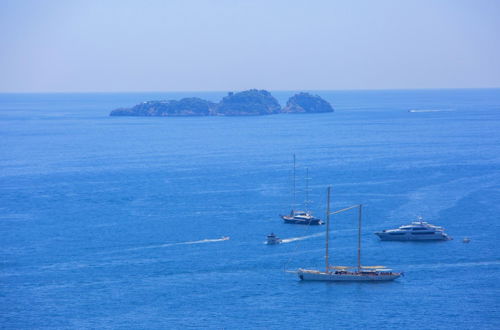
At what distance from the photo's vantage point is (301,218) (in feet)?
340

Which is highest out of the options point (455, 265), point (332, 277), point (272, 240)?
point (272, 240)

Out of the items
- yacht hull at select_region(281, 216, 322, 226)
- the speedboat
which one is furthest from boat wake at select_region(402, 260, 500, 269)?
the speedboat

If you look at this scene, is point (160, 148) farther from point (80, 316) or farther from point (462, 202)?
point (80, 316)

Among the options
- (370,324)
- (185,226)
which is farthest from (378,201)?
(370,324)

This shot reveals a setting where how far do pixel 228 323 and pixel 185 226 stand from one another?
3416 centimetres

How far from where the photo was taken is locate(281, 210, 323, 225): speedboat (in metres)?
103

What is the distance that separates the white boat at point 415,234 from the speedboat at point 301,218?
33.2 ft

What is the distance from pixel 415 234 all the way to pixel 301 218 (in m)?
16.1

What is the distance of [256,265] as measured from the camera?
85.0m

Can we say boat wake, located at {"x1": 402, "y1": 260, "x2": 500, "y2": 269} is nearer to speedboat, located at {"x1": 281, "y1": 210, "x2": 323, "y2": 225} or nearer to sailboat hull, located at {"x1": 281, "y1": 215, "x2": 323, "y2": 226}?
sailboat hull, located at {"x1": 281, "y1": 215, "x2": 323, "y2": 226}

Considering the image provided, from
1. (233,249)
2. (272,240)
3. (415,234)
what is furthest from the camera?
(415,234)

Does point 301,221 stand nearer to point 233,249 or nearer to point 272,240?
point 272,240

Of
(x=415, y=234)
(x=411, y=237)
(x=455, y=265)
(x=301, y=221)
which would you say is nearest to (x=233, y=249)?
(x=301, y=221)

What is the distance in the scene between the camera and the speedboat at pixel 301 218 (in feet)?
337
